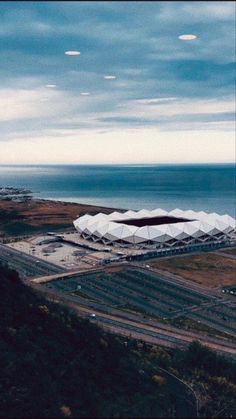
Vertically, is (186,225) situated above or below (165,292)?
above

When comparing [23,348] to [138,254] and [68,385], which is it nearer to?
[68,385]

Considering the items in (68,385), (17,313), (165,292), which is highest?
(17,313)

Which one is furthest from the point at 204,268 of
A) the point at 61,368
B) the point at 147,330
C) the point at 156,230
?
the point at 61,368

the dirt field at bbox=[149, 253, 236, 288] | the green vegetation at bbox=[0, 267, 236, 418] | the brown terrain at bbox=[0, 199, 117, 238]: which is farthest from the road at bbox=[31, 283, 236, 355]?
the brown terrain at bbox=[0, 199, 117, 238]

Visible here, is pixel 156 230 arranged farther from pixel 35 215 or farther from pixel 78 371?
pixel 78 371

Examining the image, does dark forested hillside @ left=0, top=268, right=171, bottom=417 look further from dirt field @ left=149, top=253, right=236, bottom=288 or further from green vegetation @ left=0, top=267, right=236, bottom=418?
dirt field @ left=149, top=253, right=236, bottom=288

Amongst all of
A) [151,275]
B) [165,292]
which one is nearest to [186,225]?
[151,275]
